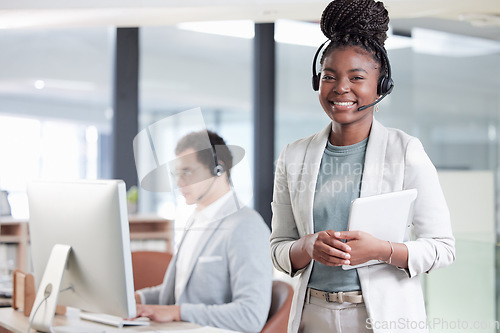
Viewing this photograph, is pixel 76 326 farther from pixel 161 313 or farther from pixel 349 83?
pixel 349 83

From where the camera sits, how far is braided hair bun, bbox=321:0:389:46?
140cm

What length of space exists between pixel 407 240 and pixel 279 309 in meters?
0.94

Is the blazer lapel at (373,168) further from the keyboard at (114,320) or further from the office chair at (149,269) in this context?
the office chair at (149,269)

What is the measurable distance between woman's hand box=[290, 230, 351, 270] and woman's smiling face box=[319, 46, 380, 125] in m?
0.30

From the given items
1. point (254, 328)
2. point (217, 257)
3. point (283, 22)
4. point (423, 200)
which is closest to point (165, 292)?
point (217, 257)

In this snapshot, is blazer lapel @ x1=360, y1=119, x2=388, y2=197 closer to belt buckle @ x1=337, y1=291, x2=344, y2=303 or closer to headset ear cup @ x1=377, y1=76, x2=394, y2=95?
headset ear cup @ x1=377, y1=76, x2=394, y2=95

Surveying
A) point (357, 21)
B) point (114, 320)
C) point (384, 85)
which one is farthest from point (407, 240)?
point (114, 320)

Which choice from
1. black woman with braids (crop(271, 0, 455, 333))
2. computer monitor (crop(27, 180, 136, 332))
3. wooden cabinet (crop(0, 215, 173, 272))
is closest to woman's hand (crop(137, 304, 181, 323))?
computer monitor (crop(27, 180, 136, 332))

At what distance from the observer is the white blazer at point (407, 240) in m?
1.32

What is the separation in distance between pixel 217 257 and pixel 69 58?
412 centimetres

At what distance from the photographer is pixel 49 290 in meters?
1.84

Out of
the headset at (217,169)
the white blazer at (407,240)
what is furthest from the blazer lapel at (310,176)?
the headset at (217,169)

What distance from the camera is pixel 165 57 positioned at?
5949 mm

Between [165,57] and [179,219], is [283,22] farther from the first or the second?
[179,219]
